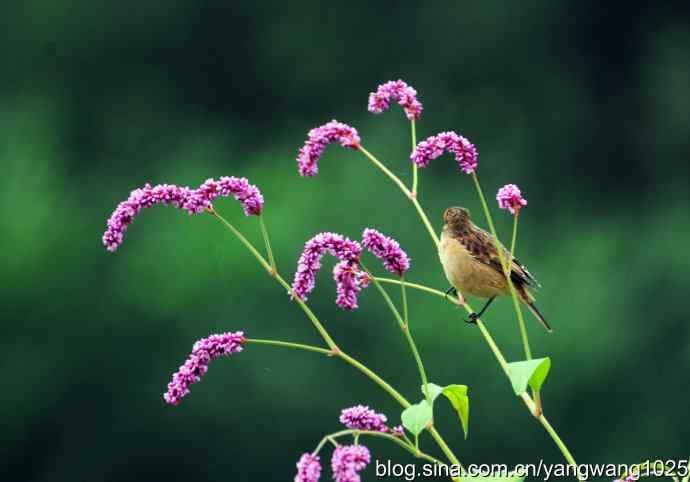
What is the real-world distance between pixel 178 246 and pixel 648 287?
4.72 metres

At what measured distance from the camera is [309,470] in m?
1.40

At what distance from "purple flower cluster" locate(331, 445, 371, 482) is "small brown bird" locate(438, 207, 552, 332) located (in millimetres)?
1251

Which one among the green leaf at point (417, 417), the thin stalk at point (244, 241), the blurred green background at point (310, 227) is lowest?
the green leaf at point (417, 417)

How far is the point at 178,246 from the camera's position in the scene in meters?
11.4

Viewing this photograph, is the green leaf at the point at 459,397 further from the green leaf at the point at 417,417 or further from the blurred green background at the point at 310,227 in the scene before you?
the blurred green background at the point at 310,227

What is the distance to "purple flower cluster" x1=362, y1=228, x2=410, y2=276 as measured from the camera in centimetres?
173

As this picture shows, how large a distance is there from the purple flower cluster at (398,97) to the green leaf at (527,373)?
1.88 ft

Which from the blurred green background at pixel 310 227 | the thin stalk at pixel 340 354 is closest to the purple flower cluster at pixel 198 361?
the thin stalk at pixel 340 354

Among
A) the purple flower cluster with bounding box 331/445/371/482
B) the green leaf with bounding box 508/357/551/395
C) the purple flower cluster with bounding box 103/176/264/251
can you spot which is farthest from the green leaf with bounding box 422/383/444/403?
the purple flower cluster with bounding box 103/176/264/251

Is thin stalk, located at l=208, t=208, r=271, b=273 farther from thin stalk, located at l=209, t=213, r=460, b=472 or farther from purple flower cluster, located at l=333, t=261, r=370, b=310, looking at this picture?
purple flower cluster, located at l=333, t=261, r=370, b=310

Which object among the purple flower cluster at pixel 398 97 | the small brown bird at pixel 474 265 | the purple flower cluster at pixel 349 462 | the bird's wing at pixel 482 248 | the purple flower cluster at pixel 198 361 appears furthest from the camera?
the bird's wing at pixel 482 248

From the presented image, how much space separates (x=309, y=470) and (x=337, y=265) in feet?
1.26

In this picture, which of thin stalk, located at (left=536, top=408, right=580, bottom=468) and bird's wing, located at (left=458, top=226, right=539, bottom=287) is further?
bird's wing, located at (left=458, top=226, right=539, bottom=287)

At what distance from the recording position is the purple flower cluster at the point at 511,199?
1.82 metres
